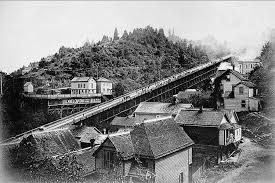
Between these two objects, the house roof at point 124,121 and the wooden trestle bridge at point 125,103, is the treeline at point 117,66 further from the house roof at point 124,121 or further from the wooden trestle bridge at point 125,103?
the house roof at point 124,121

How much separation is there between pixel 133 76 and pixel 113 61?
8.91 metres

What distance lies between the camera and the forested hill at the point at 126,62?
62.3 metres

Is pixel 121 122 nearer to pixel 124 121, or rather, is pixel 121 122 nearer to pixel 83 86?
pixel 124 121

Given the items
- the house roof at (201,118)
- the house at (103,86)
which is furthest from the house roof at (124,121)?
the house at (103,86)

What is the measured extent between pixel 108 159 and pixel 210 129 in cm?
995

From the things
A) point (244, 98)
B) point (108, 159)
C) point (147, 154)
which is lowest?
point (108, 159)

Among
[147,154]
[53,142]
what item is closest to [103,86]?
[53,142]

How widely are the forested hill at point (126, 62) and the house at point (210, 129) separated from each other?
29.3 m

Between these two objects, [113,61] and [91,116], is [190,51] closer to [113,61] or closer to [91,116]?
[113,61]

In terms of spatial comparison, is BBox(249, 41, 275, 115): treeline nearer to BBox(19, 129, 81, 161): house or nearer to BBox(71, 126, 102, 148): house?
BBox(71, 126, 102, 148): house

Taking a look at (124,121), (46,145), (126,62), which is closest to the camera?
(46,145)

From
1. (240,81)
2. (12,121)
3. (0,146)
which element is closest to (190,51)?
(240,81)

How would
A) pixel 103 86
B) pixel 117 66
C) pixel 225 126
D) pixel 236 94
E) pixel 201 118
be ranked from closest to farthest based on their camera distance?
1. pixel 225 126
2. pixel 201 118
3. pixel 236 94
4. pixel 103 86
5. pixel 117 66

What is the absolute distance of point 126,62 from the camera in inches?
2844
